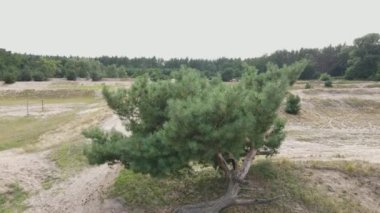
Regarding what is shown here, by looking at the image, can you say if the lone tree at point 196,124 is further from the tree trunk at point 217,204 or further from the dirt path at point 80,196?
the dirt path at point 80,196

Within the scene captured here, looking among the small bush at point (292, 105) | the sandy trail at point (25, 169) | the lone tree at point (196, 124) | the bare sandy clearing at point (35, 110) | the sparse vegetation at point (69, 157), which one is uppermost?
the lone tree at point (196, 124)

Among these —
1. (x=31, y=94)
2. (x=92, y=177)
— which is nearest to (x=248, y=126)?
(x=92, y=177)

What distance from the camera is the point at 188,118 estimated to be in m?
12.0

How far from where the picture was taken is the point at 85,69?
8819 cm

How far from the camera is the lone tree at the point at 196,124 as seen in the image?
12.3 meters

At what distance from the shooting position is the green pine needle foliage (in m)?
12.3

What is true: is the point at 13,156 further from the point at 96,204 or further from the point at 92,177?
the point at 96,204

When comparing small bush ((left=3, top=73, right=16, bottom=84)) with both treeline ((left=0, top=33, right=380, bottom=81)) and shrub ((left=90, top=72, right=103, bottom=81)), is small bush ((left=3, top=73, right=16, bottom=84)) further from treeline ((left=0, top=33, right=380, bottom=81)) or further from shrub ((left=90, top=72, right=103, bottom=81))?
shrub ((left=90, top=72, right=103, bottom=81))

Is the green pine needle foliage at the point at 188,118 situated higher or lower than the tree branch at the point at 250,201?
higher

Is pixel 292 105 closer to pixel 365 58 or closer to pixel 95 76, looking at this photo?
pixel 365 58

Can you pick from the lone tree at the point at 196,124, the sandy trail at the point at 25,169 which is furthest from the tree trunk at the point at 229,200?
the sandy trail at the point at 25,169

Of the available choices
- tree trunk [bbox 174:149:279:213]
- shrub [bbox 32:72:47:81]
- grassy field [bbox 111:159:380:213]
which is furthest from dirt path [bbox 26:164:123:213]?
shrub [bbox 32:72:47:81]

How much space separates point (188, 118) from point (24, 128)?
22114mm

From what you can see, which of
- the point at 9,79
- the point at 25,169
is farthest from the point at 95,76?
the point at 25,169
